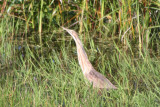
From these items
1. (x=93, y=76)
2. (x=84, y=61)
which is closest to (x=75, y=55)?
(x=84, y=61)

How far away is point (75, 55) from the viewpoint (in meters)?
4.88

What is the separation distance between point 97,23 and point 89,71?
8.22 feet

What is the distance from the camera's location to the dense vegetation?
9.65 feet

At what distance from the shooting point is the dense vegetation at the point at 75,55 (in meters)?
2.94

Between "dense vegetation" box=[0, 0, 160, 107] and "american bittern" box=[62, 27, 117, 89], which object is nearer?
"dense vegetation" box=[0, 0, 160, 107]

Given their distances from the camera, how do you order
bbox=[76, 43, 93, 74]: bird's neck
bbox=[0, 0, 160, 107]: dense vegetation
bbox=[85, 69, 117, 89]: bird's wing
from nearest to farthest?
bbox=[0, 0, 160, 107]: dense vegetation
bbox=[85, 69, 117, 89]: bird's wing
bbox=[76, 43, 93, 74]: bird's neck

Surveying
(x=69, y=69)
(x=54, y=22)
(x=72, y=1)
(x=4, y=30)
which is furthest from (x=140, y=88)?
(x=54, y=22)

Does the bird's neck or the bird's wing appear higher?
the bird's neck

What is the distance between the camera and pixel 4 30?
5273mm

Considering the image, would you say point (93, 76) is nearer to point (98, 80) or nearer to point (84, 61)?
point (98, 80)

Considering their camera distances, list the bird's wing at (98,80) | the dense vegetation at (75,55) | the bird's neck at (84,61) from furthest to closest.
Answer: the bird's neck at (84,61)
the bird's wing at (98,80)
the dense vegetation at (75,55)

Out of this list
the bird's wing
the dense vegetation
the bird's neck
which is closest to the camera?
the dense vegetation

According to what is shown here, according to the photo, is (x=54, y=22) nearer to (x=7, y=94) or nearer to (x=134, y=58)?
(x=134, y=58)

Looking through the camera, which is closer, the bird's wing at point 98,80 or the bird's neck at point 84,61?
the bird's wing at point 98,80
